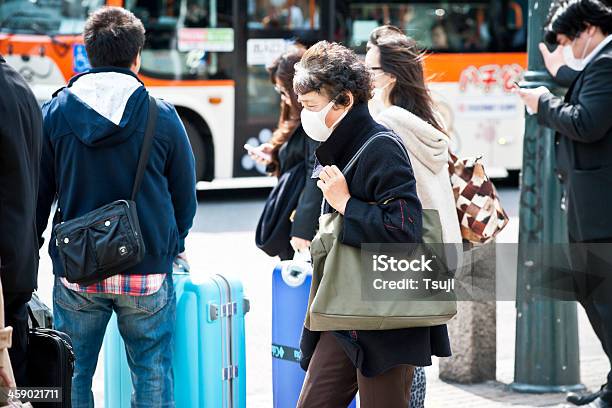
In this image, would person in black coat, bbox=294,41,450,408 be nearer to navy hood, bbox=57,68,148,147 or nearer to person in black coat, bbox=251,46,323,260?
navy hood, bbox=57,68,148,147

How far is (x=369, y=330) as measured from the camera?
358 cm

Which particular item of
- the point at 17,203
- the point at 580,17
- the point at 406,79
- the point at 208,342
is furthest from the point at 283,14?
the point at 17,203

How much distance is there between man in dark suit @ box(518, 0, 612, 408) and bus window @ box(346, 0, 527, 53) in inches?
315

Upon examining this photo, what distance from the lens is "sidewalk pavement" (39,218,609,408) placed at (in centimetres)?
574

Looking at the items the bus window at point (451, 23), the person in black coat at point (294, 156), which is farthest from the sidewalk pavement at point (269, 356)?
the bus window at point (451, 23)

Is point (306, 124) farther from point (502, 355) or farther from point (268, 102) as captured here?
point (268, 102)

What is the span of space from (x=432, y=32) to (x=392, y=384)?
10.8 m

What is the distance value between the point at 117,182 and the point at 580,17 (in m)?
2.37

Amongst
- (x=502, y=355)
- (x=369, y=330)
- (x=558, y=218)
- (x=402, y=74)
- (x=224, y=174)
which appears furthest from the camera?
(x=224, y=174)

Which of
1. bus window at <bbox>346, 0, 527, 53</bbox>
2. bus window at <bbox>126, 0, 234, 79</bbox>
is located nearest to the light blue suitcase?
bus window at <bbox>126, 0, 234, 79</bbox>

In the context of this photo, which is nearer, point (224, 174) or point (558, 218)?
point (558, 218)

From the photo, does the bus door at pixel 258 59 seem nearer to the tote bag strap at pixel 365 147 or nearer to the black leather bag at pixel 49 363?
the tote bag strap at pixel 365 147

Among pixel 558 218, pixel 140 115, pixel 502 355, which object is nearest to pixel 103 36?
pixel 140 115

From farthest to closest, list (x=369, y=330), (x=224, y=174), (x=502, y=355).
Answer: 1. (x=224, y=174)
2. (x=502, y=355)
3. (x=369, y=330)
